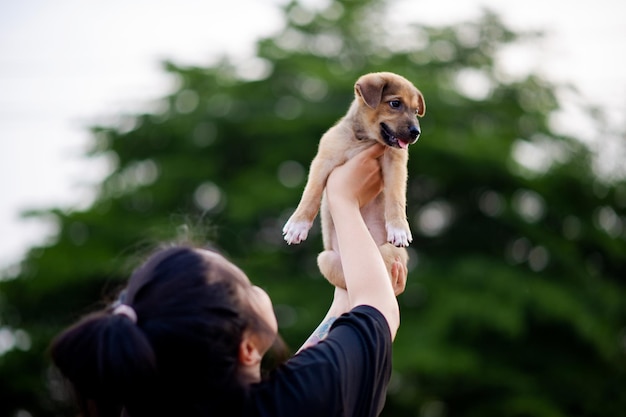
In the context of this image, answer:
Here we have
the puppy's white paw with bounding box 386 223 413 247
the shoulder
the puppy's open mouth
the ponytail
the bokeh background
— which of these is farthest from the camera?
the bokeh background

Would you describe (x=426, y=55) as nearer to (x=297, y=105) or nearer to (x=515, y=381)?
(x=297, y=105)

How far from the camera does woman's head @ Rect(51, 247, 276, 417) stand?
2.36 meters

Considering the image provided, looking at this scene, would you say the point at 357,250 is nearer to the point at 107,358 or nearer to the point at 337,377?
the point at 337,377

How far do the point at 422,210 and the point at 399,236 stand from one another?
1699 centimetres

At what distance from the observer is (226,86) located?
20969 millimetres

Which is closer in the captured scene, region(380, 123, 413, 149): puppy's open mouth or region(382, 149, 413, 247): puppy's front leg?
region(382, 149, 413, 247): puppy's front leg

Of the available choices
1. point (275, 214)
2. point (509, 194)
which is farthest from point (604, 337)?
point (275, 214)

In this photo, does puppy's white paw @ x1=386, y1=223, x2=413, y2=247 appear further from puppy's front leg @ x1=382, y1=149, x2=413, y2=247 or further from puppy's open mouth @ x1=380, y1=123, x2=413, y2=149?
puppy's open mouth @ x1=380, y1=123, x2=413, y2=149

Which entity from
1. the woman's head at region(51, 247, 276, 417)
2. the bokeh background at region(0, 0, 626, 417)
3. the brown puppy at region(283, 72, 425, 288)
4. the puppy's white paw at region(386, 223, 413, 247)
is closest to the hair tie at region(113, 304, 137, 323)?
the woman's head at region(51, 247, 276, 417)

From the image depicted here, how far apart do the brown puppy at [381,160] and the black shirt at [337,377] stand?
0.98 meters

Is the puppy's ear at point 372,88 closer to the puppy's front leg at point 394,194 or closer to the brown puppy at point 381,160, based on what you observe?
the brown puppy at point 381,160

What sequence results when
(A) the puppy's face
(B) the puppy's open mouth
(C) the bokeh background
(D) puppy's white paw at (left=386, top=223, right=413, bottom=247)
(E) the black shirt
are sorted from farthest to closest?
1. (C) the bokeh background
2. (A) the puppy's face
3. (B) the puppy's open mouth
4. (D) puppy's white paw at (left=386, top=223, right=413, bottom=247)
5. (E) the black shirt

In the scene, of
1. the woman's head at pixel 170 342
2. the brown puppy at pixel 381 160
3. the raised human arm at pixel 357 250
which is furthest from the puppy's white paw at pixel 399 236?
the woman's head at pixel 170 342

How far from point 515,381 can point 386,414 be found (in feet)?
10.3
